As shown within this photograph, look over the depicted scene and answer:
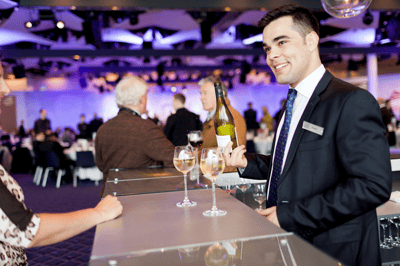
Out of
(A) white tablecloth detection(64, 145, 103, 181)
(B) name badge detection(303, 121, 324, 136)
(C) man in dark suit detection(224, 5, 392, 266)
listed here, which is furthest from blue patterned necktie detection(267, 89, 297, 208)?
(A) white tablecloth detection(64, 145, 103, 181)

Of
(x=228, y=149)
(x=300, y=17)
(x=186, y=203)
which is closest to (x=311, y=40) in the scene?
(x=300, y=17)

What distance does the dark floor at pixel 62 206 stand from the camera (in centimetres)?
353

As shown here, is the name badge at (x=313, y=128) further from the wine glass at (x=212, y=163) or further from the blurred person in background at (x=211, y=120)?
the blurred person in background at (x=211, y=120)

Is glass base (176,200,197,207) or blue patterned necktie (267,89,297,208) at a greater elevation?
blue patterned necktie (267,89,297,208)

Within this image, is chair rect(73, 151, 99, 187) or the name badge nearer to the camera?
the name badge

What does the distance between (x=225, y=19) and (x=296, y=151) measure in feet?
24.5

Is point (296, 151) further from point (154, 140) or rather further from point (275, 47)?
point (154, 140)

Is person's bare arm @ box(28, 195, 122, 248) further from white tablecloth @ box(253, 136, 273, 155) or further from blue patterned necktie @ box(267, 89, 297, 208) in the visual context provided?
white tablecloth @ box(253, 136, 273, 155)

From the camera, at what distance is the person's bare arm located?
109 cm

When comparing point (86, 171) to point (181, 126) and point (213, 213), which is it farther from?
point (213, 213)

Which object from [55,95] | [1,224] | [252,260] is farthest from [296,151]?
[55,95]

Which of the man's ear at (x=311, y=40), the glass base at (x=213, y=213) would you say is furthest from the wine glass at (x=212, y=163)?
the man's ear at (x=311, y=40)

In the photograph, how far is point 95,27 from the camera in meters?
7.08

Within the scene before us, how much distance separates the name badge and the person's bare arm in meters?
0.73
